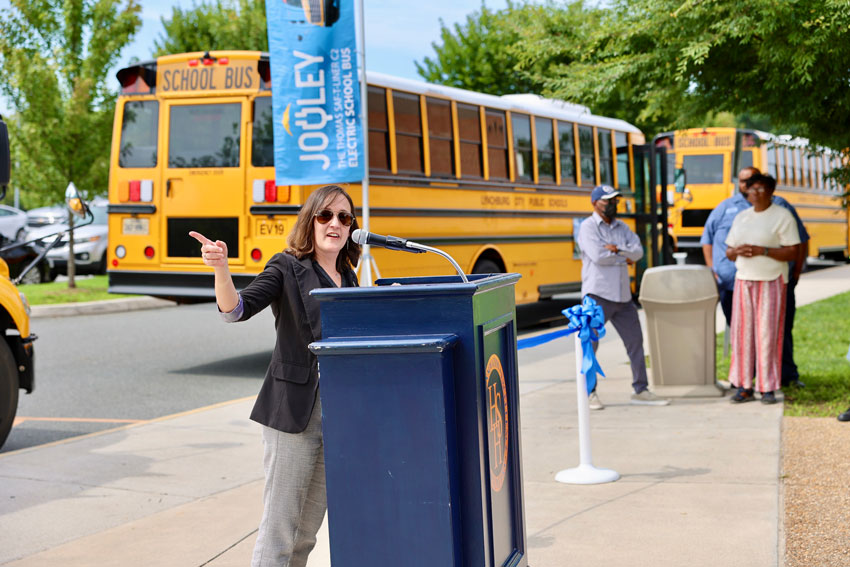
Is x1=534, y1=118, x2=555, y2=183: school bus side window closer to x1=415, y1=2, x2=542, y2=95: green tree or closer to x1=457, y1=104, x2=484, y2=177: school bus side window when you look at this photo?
x1=457, y1=104, x2=484, y2=177: school bus side window

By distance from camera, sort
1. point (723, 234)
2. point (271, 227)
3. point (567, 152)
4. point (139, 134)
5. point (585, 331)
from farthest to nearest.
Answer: point (567, 152), point (139, 134), point (271, 227), point (723, 234), point (585, 331)

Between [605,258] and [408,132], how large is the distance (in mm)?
4464

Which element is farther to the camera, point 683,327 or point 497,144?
point 497,144

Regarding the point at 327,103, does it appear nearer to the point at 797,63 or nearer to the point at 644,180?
the point at 797,63

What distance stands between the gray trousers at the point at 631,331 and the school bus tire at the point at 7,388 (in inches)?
165

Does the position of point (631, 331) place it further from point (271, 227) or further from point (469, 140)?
point (469, 140)

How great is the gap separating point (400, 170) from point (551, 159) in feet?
12.6

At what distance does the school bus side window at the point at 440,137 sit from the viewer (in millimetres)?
12438

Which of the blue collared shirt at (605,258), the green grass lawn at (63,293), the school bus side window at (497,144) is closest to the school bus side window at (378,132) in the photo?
the school bus side window at (497,144)

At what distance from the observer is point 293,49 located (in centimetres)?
1036

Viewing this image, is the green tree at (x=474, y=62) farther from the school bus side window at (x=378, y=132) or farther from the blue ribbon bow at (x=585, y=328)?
the blue ribbon bow at (x=585, y=328)

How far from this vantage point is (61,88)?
1911cm

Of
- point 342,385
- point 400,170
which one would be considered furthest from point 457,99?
point 342,385

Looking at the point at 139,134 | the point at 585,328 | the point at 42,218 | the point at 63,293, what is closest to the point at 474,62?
the point at 42,218
